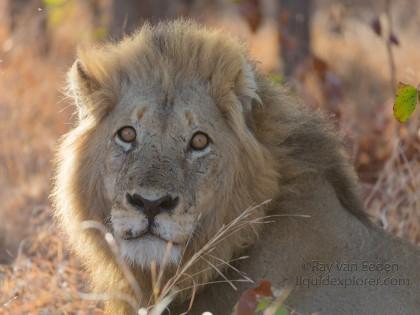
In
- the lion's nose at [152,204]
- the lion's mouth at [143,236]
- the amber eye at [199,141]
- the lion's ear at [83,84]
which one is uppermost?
the lion's ear at [83,84]

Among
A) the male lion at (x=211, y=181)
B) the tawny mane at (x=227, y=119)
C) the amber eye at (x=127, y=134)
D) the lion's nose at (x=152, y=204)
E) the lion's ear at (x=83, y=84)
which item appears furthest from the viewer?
the lion's ear at (x=83, y=84)

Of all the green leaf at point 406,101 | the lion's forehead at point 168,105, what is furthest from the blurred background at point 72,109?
the green leaf at point 406,101

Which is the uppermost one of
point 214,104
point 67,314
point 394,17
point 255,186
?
point 214,104

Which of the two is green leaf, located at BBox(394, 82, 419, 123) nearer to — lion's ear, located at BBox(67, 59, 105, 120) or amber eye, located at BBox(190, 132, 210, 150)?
amber eye, located at BBox(190, 132, 210, 150)

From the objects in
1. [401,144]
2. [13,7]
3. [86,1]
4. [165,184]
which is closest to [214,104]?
[165,184]

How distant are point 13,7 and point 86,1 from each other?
127 inches

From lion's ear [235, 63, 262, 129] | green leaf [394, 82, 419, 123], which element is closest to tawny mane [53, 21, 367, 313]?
lion's ear [235, 63, 262, 129]

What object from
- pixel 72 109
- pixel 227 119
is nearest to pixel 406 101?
pixel 227 119

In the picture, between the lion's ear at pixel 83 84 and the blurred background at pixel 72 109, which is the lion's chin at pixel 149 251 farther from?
the lion's ear at pixel 83 84

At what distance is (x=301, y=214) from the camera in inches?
191

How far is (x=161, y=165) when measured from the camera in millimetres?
4551

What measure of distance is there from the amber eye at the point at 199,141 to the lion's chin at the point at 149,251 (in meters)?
0.53

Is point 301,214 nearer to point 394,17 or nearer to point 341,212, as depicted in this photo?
point 341,212

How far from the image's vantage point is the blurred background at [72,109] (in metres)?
6.09
